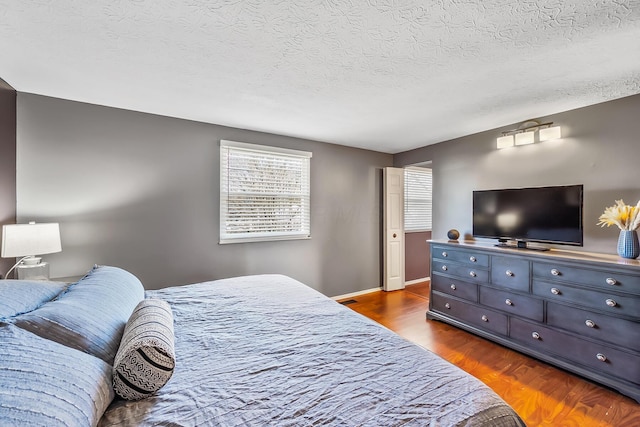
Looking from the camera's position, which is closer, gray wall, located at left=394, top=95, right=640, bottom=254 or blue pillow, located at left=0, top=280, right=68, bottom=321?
blue pillow, located at left=0, top=280, right=68, bottom=321

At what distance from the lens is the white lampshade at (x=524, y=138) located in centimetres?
291

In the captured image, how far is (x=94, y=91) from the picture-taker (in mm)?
2340

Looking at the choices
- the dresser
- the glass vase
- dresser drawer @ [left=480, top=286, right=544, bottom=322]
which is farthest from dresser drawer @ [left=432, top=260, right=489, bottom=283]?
the glass vase

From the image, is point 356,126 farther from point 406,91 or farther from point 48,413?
point 48,413

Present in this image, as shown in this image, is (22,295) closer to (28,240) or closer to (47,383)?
(47,383)

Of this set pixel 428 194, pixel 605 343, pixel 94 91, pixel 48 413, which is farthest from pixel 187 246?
pixel 428 194

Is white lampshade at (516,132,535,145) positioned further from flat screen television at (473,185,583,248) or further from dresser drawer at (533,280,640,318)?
Answer: dresser drawer at (533,280,640,318)

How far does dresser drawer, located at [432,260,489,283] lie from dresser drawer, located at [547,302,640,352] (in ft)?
1.95

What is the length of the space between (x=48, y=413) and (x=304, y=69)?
2.09 metres

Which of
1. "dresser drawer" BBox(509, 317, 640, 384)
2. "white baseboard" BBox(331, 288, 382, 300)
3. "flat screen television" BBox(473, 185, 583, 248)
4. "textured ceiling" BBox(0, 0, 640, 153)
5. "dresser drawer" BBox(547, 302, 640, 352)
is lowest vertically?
"white baseboard" BBox(331, 288, 382, 300)

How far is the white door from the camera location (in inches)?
179

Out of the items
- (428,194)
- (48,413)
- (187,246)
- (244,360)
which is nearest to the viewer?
(48,413)

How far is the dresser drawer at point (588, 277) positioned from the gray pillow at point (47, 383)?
312cm

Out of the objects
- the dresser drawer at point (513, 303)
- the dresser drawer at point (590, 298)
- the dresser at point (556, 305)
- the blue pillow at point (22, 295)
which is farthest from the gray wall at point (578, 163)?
the blue pillow at point (22, 295)
